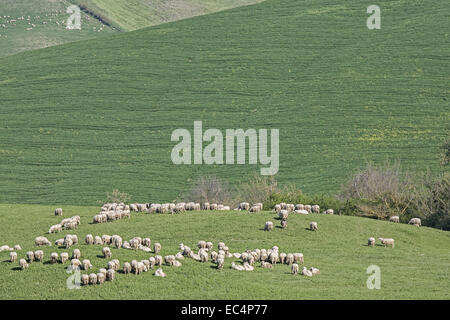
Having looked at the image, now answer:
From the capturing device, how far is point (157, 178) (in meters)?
96.2

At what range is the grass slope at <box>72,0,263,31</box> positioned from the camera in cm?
17850

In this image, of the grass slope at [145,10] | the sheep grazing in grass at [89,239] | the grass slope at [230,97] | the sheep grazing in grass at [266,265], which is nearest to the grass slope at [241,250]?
the sheep grazing in grass at [266,265]

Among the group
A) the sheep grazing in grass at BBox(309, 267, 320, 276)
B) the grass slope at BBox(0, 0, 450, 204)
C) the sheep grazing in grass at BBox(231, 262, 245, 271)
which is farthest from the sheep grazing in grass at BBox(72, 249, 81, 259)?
the grass slope at BBox(0, 0, 450, 204)

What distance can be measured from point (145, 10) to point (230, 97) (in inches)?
2970

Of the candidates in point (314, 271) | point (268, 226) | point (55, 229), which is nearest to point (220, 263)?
point (314, 271)

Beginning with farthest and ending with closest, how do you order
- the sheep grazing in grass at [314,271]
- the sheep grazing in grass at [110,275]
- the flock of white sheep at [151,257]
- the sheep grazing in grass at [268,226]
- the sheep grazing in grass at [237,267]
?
the sheep grazing in grass at [268,226] → the sheep grazing in grass at [314,271] → the sheep grazing in grass at [237,267] → the flock of white sheep at [151,257] → the sheep grazing in grass at [110,275]

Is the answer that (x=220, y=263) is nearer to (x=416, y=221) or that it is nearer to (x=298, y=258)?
(x=298, y=258)

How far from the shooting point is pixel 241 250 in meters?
44.4

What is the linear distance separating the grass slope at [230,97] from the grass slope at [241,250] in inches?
1410

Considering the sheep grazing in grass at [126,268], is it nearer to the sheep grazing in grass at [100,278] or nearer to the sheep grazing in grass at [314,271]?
the sheep grazing in grass at [100,278]

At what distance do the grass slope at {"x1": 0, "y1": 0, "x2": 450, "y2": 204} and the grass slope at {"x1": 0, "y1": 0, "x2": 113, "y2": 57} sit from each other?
18989 millimetres

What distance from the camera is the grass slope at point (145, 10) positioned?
178 m

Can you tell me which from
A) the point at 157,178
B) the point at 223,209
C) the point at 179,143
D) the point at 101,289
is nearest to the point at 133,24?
the point at 179,143

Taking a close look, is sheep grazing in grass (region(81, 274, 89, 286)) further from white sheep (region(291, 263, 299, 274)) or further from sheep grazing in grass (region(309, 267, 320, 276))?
sheep grazing in grass (region(309, 267, 320, 276))
